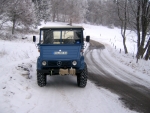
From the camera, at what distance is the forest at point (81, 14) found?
710 inches

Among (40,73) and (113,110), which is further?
(40,73)

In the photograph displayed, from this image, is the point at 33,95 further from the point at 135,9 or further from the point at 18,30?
the point at 18,30

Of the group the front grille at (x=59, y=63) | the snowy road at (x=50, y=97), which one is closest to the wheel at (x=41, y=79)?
the snowy road at (x=50, y=97)

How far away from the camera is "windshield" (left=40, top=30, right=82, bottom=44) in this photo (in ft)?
28.2

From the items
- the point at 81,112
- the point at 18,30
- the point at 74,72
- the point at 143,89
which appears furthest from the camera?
the point at 18,30

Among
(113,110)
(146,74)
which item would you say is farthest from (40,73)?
(146,74)

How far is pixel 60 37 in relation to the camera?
8.60 meters

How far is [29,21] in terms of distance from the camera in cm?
3334

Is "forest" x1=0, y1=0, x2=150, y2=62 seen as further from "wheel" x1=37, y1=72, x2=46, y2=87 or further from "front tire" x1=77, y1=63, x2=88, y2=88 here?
"wheel" x1=37, y1=72, x2=46, y2=87

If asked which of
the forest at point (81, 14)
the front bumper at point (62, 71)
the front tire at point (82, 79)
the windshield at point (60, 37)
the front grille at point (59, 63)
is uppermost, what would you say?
the forest at point (81, 14)

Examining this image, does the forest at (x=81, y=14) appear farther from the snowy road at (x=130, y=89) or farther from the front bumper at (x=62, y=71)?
the front bumper at (x=62, y=71)

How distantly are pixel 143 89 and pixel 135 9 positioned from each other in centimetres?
1271

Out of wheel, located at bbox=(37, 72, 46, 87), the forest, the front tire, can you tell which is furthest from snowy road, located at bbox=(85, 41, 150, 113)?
the forest

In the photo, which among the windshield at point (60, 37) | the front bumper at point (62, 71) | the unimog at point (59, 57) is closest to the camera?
the front bumper at point (62, 71)
